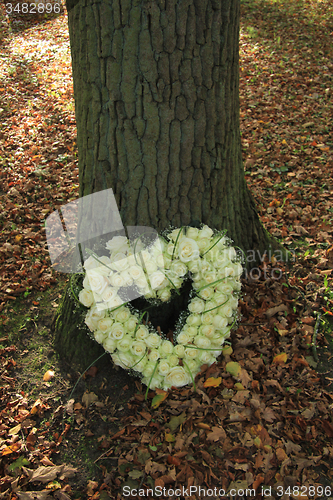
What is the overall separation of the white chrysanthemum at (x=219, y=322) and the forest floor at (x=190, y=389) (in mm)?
305

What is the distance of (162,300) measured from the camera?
2100 millimetres

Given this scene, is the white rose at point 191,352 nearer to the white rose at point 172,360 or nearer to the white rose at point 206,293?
the white rose at point 172,360

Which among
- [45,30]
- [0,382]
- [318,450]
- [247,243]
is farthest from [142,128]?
[45,30]

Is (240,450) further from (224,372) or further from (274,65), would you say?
(274,65)

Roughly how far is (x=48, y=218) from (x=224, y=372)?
233 cm

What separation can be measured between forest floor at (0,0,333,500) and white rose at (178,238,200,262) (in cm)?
74

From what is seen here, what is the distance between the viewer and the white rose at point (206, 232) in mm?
2170

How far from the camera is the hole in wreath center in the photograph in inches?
90.3

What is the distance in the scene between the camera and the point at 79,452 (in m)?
1.97

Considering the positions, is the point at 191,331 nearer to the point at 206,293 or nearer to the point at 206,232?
the point at 206,293

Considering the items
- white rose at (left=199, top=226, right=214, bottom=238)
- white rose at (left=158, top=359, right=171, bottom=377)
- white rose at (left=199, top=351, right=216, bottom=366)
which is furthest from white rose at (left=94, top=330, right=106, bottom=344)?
white rose at (left=199, top=226, right=214, bottom=238)

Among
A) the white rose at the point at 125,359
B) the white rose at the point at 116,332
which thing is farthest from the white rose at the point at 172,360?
the white rose at the point at 116,332

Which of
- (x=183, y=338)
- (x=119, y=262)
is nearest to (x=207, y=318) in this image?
(x=183, y=338)

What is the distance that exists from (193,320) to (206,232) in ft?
1.85
